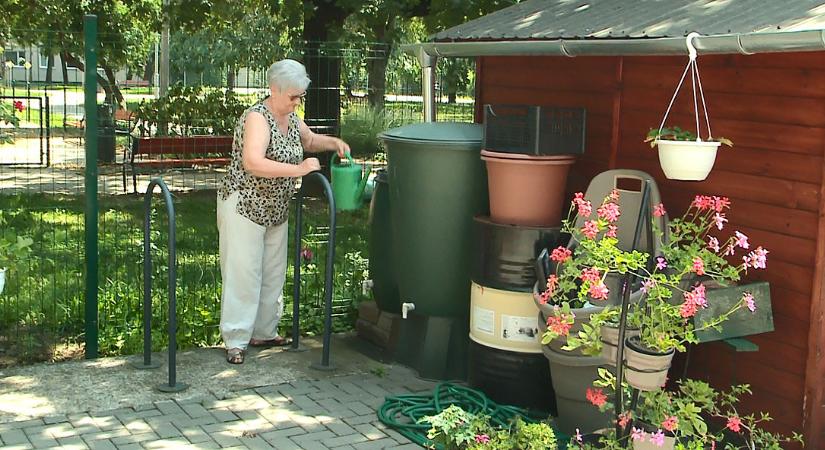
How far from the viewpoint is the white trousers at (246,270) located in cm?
607

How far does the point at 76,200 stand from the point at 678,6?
6.69 m

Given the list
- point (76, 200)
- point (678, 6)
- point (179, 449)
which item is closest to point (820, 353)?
point (678, 6)

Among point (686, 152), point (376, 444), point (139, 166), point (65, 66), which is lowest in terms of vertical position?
point (376, 444)

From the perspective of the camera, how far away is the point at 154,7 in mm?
14156

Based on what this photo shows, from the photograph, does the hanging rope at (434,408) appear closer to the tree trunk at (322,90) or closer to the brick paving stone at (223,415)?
the brick paving stone at (223,415)

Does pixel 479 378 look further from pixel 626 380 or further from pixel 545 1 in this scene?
pixel 545 1

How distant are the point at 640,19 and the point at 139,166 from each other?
6.19 meters

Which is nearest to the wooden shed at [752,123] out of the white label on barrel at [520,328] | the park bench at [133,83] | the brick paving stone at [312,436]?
the white label on barrel at [520,328]

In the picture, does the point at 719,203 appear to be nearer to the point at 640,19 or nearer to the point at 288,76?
the point at 640,19

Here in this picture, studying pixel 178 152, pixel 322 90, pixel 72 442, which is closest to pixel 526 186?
pixel 72 442

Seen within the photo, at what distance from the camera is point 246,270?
612 centimetres

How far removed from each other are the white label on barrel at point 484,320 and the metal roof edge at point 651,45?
1.40 metres

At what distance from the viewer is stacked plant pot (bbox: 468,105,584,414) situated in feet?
17.7

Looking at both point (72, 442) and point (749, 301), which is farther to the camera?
point (72, 442)
